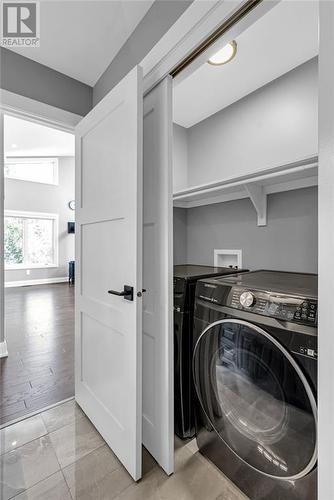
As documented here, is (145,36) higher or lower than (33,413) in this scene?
higher

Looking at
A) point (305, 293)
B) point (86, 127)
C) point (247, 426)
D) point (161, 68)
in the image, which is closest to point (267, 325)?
point (305, 293)

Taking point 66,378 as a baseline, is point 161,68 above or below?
above

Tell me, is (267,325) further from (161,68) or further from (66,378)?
(66,378)

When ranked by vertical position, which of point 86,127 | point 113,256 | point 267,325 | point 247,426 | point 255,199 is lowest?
point 247,426

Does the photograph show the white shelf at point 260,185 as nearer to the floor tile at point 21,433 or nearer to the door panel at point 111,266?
the door panel at point 111,266

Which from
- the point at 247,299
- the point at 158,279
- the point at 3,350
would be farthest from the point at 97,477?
the point at 3,350

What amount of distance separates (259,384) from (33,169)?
8.48 meters

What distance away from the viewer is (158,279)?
1316mm

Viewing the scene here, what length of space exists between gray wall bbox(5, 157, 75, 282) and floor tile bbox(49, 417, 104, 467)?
6.60 metres

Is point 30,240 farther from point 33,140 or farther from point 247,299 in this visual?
point 247,299

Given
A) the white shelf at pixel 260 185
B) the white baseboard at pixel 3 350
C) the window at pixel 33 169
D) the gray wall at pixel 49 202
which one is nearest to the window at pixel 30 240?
the gray wall at pixel 49 202

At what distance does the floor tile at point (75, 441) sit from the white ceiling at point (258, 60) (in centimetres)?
219

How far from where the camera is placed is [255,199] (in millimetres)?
1699

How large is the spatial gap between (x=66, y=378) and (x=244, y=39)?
2.78 metres
